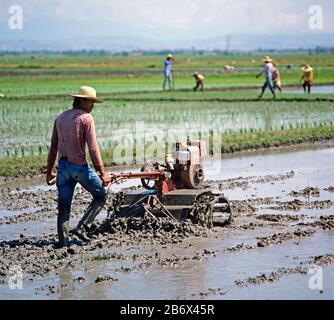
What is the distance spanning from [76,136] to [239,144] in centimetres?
830

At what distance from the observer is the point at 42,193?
1166 centimetres

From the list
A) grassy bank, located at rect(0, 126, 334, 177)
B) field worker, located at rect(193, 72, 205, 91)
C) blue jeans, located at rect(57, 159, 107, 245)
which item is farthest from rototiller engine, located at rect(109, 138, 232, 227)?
field worker, located at rect(193, 72, 205, 91)

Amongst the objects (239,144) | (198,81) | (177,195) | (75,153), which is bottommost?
(239,144)

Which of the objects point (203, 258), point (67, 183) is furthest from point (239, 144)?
point (203, 258)

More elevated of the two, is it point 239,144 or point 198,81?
point 198,81

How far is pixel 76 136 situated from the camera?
8.27 m

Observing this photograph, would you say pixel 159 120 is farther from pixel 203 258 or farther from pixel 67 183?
pixel 203 258

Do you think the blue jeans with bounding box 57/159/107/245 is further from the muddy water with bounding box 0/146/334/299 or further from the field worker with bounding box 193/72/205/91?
the field worker with bounding box 193/72/205/91

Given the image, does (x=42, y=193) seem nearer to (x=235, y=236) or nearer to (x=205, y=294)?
(x=235, y=236)

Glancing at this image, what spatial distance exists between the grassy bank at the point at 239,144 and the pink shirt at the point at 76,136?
15.8 feet

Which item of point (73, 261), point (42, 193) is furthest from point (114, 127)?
point (73, 261)

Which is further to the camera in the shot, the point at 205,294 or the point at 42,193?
the point at 42,193

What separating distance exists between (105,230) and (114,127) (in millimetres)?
10205

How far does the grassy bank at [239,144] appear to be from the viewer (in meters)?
13.2
